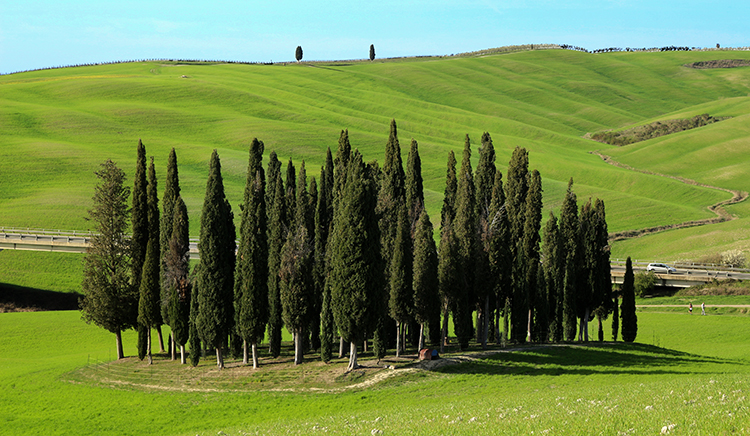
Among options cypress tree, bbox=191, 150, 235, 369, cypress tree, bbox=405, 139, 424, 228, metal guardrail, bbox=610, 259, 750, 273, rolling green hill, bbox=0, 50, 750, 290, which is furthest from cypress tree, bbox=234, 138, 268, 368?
metal guardrail, bbox=610, 259, 750, 273

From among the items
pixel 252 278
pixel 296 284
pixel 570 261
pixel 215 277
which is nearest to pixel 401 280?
pixel 296 284

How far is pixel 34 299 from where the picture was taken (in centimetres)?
8231

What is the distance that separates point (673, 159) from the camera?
549ft

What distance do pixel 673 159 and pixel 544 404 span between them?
517ft

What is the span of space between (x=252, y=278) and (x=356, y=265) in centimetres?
936

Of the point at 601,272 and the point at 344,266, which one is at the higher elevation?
the point at 344,266

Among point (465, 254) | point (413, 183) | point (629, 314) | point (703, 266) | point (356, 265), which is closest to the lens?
point (356, 265)

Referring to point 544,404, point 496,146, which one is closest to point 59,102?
point 496,146

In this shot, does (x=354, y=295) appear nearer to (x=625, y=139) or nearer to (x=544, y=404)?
(x=544, y=404)

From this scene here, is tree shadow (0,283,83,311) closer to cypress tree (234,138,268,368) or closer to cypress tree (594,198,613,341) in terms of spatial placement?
cypress tree (234,138,268,368)

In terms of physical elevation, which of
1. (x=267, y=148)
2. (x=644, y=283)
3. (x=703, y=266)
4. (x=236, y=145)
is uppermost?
(x=236, y=145)

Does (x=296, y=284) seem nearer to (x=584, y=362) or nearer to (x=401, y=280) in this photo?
(x=401, y=280)

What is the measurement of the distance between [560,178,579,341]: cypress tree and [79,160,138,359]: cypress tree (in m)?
38.8

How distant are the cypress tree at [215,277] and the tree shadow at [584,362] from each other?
17.4m
